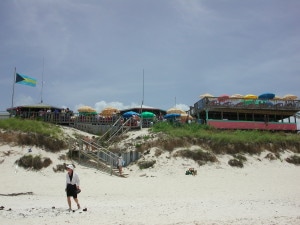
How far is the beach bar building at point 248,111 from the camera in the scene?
30.0 meters

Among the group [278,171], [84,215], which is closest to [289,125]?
[278,171]

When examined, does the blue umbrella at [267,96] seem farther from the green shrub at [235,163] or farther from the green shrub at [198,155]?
the green shrub at [198,155]

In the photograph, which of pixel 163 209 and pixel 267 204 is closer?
pixel 163 209

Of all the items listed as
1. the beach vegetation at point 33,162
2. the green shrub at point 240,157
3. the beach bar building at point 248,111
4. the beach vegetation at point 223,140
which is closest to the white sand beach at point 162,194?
the beach vegetation at point 33,162

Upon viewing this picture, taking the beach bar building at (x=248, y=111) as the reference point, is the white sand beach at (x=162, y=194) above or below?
below

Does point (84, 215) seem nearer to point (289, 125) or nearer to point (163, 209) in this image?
point (163, 209)

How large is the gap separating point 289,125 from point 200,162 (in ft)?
45.1

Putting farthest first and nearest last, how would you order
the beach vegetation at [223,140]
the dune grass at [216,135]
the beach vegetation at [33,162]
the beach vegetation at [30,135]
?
the dune grass at [216,135] < the beach vegetation at [223,140] < the beach vegetation at [30,135] < the beach vegetation at [33,162]

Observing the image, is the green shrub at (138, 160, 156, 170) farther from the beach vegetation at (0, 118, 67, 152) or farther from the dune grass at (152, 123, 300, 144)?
the beach vegetation at (0, 118, 67, 152)

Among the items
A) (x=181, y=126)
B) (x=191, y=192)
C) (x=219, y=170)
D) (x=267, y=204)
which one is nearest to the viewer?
(x=267, y=204)

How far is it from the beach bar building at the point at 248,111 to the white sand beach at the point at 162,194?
235 inches

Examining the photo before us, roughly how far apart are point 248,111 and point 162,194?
18604 mm

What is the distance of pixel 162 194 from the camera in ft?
49.3

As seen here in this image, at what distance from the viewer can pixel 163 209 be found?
10.8 m
